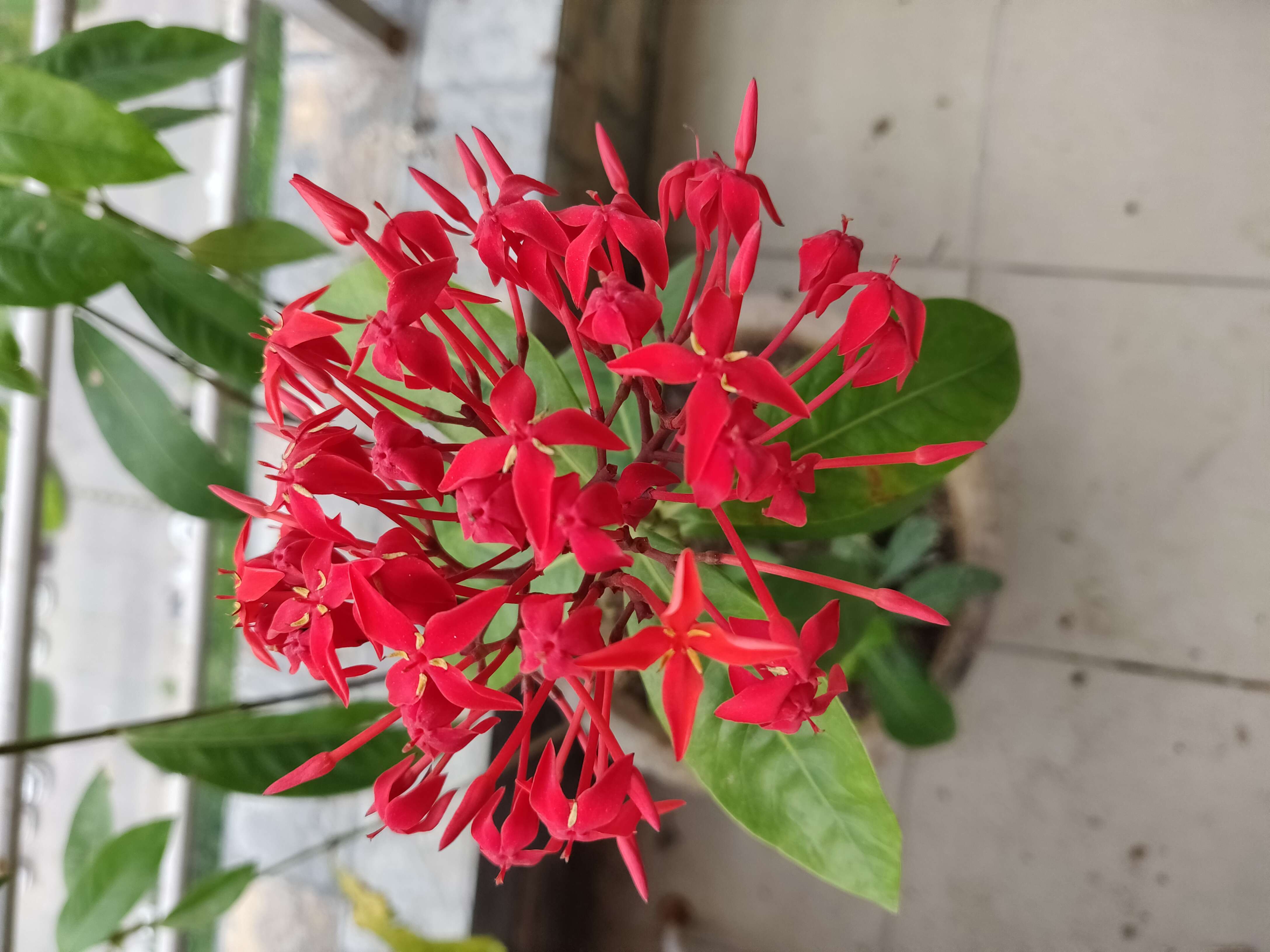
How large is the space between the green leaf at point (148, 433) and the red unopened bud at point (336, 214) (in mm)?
380

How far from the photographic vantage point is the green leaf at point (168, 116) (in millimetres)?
838

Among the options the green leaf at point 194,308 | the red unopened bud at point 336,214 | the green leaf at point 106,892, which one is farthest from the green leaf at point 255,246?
the green leaf at point 106,892

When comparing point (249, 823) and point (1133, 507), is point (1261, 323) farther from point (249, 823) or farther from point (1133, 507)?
point (249, 823)

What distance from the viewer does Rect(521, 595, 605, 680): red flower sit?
409 millimetres

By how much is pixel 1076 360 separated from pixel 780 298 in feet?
1.48

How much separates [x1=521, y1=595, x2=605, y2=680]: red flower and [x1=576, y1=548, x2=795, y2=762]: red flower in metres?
0.03

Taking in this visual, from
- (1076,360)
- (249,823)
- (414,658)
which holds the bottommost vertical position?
(249,823)

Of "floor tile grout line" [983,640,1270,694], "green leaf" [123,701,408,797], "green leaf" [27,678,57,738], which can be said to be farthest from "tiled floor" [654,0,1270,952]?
"green leaf" [27,678,57,738]

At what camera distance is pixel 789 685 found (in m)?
0.41

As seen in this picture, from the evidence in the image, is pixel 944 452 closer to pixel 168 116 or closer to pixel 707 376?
pixel 707 376

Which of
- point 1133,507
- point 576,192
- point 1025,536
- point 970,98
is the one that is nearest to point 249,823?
point 576,192

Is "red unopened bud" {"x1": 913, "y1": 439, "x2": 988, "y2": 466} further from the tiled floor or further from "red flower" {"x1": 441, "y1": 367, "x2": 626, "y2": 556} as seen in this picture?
the tiled floor

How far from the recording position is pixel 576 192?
3.71ft

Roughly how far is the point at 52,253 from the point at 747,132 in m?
0.53
